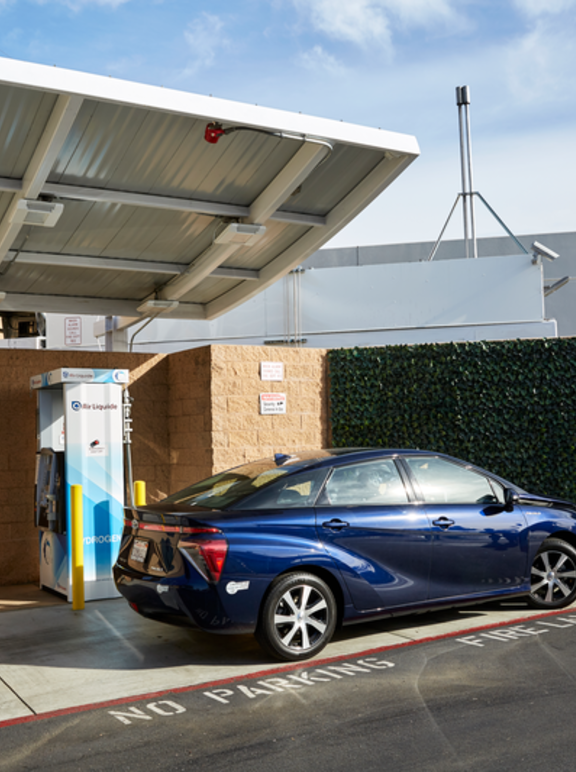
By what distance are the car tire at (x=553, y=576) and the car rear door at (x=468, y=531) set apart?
11.0 inches

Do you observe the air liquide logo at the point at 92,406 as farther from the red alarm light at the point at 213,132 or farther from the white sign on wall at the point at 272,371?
the red alarm light at the point at 213,132

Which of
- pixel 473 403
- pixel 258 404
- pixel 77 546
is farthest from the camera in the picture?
pixel 473 403

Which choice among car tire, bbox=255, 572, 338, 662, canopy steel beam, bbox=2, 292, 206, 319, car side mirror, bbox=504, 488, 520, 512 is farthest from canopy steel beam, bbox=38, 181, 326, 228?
car tire, bbox=255, 572, 338, 662

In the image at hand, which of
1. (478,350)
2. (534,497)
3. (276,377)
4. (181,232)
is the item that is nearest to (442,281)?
(478,350)

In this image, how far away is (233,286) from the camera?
37.0 feet

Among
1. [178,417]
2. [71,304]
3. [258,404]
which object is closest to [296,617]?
[258,404]

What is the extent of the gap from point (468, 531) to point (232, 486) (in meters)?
1.95

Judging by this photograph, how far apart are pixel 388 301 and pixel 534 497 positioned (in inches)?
415

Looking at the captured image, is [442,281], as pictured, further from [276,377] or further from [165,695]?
[165,695]

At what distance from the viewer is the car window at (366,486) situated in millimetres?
6281

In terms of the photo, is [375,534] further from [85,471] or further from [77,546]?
[85,471]

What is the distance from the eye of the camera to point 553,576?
707 centimetres

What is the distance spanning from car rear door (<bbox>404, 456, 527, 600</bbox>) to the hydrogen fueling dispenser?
11.1ft

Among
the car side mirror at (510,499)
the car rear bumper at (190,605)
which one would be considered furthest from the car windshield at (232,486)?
the car side mirror at (510,499)
